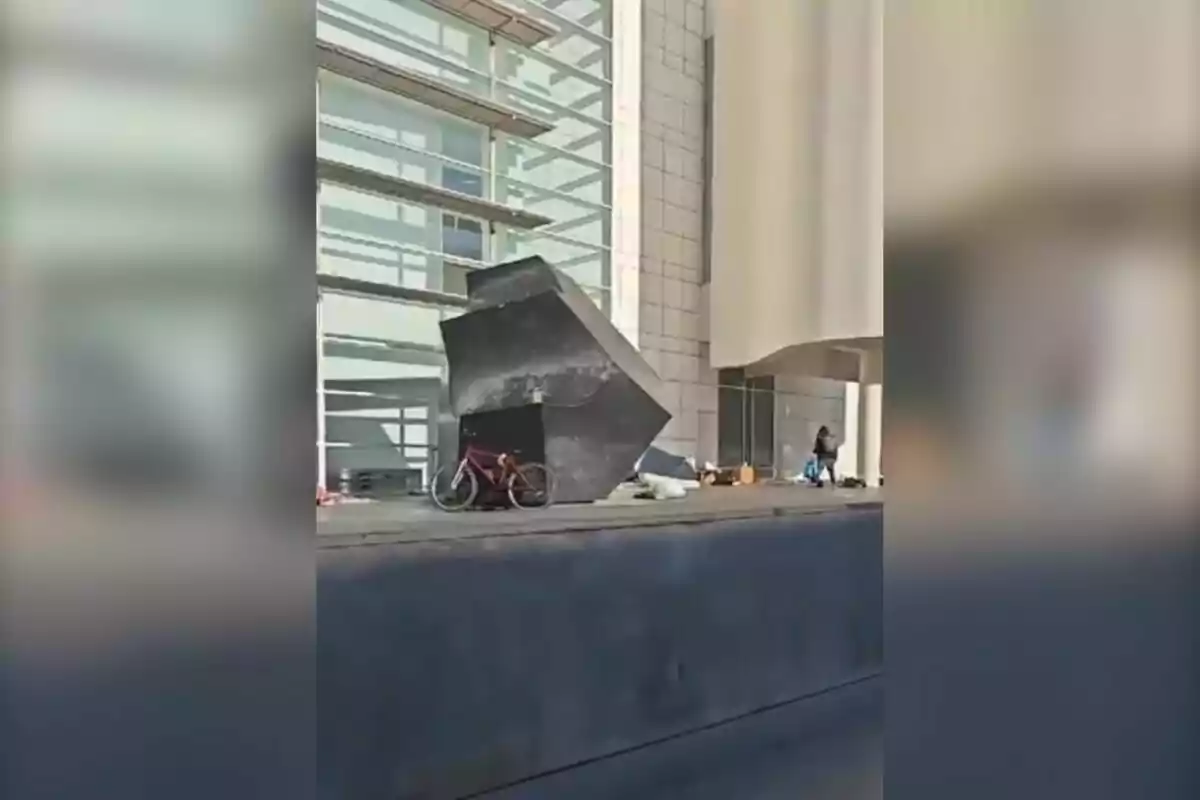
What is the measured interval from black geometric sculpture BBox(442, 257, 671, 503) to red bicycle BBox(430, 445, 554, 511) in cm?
4

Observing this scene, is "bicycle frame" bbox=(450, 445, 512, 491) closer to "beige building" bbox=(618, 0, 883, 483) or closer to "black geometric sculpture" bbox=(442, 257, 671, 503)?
"black geometric sculpture" bbox=(442, 257, 671, 503)

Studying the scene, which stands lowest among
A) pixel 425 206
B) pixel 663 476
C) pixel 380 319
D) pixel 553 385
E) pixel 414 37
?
pixel 663 476

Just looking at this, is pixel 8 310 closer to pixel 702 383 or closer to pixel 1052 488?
pixel 1052 488

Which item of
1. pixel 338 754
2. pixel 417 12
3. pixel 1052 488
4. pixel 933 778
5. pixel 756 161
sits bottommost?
pixel 338 754

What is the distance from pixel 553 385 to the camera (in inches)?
49.3

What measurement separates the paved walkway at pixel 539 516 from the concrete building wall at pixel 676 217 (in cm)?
91

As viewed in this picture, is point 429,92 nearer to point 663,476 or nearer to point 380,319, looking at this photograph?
point 380,319

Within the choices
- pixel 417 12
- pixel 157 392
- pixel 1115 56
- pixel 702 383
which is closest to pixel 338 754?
pixel 157 392

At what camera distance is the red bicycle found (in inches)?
43.5

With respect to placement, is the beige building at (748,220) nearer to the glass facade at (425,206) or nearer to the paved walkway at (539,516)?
the glass facade at (425,206)

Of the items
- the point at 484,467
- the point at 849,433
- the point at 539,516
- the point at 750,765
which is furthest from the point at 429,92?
the point at 849,433

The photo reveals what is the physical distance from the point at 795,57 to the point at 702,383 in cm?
87

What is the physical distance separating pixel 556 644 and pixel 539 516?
141 millimetres

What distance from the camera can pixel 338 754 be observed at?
2.46 ft
